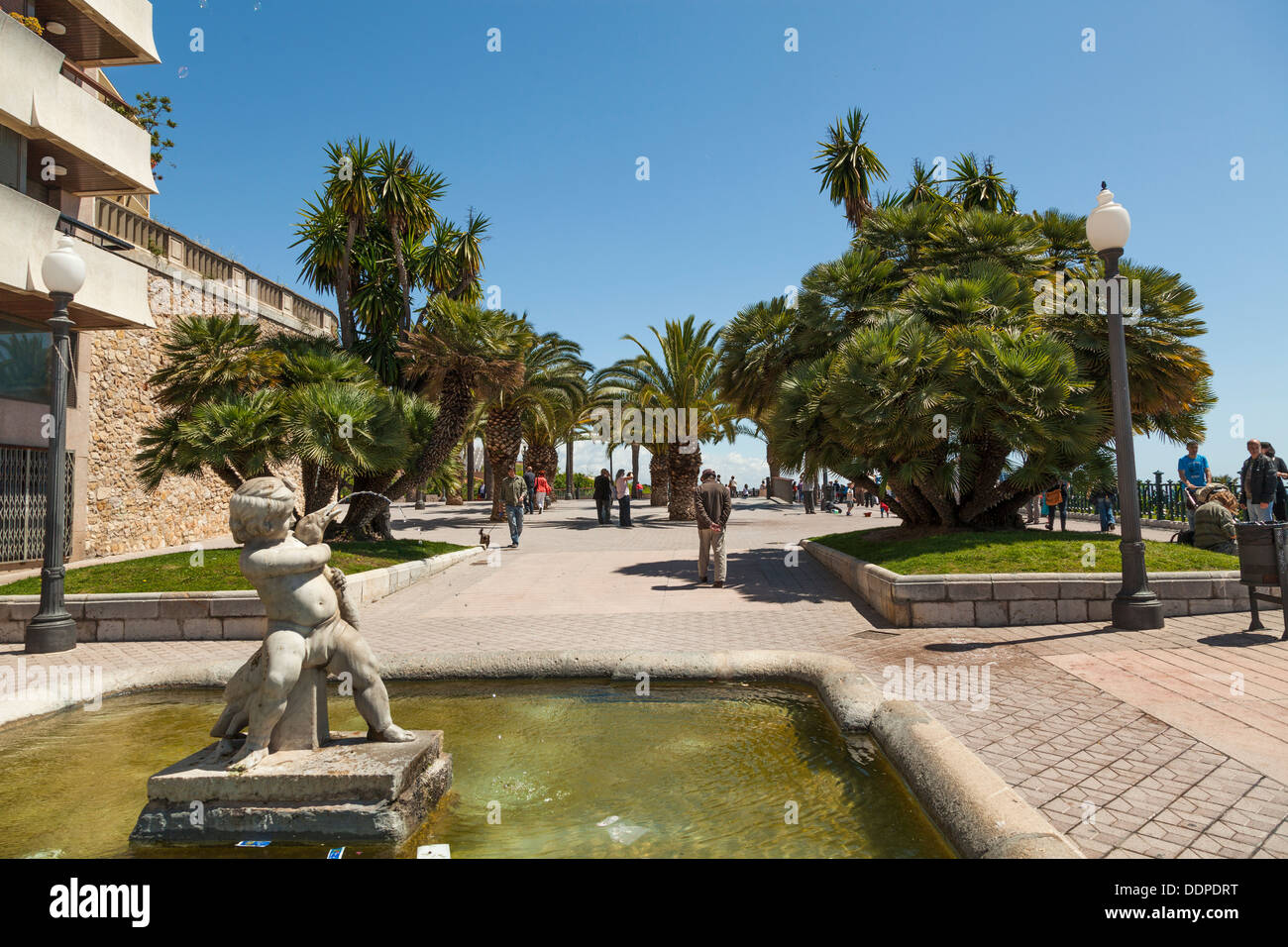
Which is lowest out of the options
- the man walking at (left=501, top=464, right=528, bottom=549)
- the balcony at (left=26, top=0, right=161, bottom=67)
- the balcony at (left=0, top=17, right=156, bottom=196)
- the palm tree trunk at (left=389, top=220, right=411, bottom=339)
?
the man walking at (left=501, top=464, right=528, bottom=549)

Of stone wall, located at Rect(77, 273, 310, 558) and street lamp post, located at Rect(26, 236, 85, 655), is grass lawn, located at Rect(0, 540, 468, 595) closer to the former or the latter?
street lamp post, located at Rect(26, 236, 85, 655)

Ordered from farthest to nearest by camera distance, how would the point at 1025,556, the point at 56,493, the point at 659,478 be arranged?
the point at 659,478
the point at 1025,556
the point at 56,493

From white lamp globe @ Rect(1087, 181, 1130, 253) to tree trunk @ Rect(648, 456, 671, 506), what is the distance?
2409 centimetres

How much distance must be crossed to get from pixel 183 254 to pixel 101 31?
5.33 meters

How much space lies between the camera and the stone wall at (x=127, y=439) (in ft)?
54.4

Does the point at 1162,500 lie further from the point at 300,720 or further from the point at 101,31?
the point at 101,31

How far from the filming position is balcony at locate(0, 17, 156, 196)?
42.5 feet

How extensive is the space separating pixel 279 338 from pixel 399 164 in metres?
6.66

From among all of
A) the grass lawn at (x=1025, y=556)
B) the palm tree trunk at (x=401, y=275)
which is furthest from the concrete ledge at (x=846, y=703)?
the palm tree trunk at (x=401, y=275)

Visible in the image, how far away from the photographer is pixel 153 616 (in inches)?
325

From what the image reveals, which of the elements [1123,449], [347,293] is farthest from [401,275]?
[1123,449]

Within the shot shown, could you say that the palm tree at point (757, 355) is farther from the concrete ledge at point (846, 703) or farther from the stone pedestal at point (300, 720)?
the stone pedestal at point (300, 720)

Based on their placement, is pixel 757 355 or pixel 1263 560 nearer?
pixel 1263 560

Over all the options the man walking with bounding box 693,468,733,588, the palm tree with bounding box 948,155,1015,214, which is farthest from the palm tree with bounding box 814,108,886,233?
the man walking with bounding box 693,468,733,588
